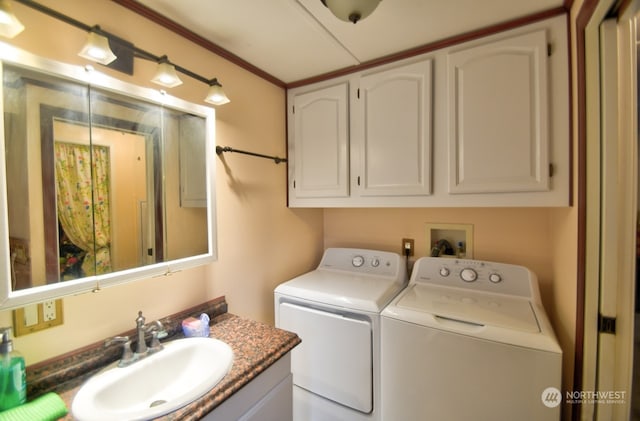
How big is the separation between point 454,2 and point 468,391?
65.7 inches

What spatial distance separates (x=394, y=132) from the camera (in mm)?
1586

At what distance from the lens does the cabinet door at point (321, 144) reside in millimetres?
1763

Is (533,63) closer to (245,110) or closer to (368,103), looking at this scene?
(368,103)

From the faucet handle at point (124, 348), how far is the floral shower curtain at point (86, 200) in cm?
26

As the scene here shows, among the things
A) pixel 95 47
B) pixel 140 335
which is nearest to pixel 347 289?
pixel 140 335

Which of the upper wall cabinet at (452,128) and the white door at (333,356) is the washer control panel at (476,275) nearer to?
the upper wall cabinet at (452,128)

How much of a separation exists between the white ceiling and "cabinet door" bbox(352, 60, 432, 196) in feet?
0.57

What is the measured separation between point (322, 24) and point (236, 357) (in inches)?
58.9

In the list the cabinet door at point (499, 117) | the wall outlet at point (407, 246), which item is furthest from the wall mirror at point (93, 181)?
the wall outlet at point (407, 246)

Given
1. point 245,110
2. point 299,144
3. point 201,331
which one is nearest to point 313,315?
point 201,331

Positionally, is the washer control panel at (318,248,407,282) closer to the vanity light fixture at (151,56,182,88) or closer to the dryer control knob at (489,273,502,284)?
the dryer control knob at (489,273,502,284)

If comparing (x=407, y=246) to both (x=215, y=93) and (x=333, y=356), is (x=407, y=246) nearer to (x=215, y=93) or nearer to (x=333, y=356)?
(x=333, y=356)

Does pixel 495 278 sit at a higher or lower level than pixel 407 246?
lower

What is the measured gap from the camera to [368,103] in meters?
1.67
